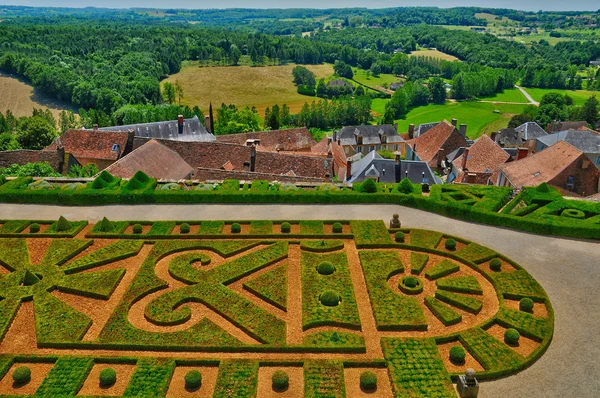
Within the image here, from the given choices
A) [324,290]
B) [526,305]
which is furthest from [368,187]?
[526,305]

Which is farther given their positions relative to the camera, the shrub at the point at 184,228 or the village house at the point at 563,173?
the village house at the point at 563,173

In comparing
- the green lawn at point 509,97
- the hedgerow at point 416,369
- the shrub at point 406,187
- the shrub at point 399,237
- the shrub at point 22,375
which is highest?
the shrub at point 406,187

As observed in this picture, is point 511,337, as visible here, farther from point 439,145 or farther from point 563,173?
point 439,145

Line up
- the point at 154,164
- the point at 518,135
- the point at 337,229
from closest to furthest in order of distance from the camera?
1. the point at 337,229
2. the point at 154,164
3. the point at 518,135

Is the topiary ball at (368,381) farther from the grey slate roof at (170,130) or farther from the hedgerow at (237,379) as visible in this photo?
the grey slate roof at (170,130)

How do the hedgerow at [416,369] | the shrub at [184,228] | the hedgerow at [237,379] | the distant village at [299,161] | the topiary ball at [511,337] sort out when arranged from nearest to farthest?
the hedgerow at [237,379], the hedgerow at [416,369], the topiary ball at [511,337], the shrub at [184,228], the distant village at [299,161]

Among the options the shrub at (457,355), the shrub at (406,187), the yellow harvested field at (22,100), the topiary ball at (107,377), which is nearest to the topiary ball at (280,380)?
the topiary ball at (107,377)
